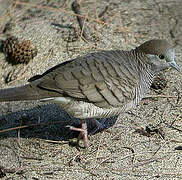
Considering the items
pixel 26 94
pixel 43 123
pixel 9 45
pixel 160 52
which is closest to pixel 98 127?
pixel 43 123

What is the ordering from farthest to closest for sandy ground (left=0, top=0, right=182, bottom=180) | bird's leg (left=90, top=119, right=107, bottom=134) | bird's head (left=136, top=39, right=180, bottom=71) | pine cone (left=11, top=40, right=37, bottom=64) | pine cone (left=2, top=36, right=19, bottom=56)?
pine cone (left=2, top=36, right=19, bottom=56)
pine cone (left=11, top=40, right=37, bottom=64)
bird's leg (left=90, top=119, right=107, bottom=134)
bird's head (left=136, top=39, right=180, bottom=71)
sandy ground (left=0, top=0, right=182, bottom=180)

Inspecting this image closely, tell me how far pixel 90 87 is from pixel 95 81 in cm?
8

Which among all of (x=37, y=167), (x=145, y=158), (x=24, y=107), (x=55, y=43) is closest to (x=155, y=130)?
(x=145, y=158)

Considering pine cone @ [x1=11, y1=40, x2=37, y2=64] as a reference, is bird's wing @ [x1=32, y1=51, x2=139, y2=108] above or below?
above

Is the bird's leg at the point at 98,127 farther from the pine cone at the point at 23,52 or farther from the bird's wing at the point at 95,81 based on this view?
the pine cone at the point at 23,52

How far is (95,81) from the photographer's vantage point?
3707mm

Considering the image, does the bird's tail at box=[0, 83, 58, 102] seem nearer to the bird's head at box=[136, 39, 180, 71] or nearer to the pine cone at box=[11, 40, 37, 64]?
the bird's head at box=[136, 39, 180, 71]

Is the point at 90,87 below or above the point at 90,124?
above

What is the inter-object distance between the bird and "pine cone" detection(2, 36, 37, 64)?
1310mm

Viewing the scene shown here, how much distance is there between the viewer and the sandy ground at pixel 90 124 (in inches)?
143

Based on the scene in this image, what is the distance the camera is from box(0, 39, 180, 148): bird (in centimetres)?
368

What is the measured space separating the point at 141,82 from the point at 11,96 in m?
1.23

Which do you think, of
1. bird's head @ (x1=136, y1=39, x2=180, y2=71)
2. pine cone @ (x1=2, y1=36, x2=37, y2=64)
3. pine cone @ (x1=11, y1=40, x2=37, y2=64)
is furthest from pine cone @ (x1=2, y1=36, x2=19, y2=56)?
bird's head @ (x1=136, y1=39, x2=180, y2=71)

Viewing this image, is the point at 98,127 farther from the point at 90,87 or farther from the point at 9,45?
the point at 9,45
